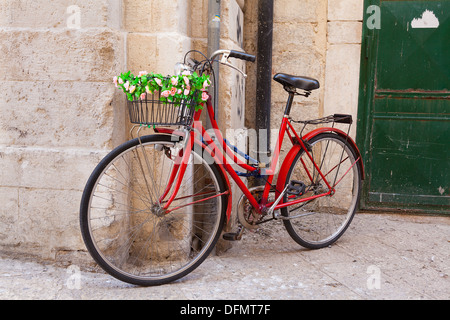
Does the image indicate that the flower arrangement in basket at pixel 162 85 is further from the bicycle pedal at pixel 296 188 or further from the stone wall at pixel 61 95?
the bicycle pedal at pixel 296 188

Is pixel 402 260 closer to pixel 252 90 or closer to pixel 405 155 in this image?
pixel 405 155

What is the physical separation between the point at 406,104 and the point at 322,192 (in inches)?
55.7

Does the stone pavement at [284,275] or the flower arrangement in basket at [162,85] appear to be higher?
the flower arrangement in basket at [162,85]

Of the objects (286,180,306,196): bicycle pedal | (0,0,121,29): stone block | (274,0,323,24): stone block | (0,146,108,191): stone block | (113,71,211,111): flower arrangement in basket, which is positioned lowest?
(286,180,306,196): bicycle pedal

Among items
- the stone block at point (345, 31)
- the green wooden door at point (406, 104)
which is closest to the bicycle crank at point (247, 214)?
the green wooden door at point (406, 104)

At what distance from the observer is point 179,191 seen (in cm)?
341

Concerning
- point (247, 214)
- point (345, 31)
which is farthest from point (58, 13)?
point (345, 31)

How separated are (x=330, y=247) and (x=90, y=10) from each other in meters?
2.39

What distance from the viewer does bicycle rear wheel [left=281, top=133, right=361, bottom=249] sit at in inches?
147

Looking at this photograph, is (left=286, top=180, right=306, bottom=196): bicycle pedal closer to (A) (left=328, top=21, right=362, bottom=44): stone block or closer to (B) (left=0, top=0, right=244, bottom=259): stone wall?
(B) (left=0, top=0, right=244, bottom=259): stone wall

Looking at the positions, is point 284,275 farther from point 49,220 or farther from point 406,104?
point 406,104

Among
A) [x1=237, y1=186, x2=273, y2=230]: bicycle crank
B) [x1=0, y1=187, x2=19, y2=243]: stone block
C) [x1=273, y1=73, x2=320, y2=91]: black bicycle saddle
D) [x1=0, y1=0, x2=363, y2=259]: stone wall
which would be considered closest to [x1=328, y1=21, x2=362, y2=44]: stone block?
[x1=273, y1=73, x2=320, y2=91]: black bicycle saddle

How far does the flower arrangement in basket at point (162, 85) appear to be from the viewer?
2.78m
